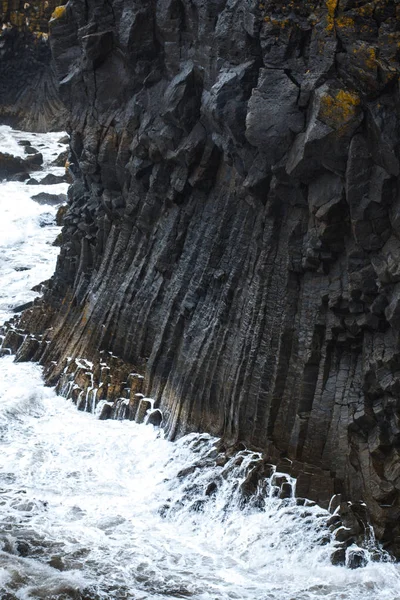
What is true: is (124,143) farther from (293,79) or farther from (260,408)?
(260,408)

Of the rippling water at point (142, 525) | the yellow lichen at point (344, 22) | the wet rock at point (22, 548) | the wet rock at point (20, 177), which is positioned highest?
the yellow lichen at point (344, 22)

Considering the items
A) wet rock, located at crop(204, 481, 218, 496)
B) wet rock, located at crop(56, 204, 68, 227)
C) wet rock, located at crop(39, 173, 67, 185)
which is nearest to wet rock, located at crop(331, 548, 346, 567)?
wet rock, located at crop(204, 481, 218, 496)

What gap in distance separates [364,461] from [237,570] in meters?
2.62

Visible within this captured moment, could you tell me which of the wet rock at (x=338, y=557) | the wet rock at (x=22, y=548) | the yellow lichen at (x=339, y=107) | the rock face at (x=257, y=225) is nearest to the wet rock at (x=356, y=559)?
the wet rock at (x=338, y=557)

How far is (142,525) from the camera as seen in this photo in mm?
15148

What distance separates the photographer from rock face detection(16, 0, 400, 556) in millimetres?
13727

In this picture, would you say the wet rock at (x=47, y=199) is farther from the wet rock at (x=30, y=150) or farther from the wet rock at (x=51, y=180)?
the wet rock at (x=30, y=150)

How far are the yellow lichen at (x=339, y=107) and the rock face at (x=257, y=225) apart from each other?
0.07 feet

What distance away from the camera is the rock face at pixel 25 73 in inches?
2016

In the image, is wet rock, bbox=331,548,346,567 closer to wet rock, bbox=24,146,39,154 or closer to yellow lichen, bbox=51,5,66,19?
yellow lichen, bbox=51,5,66,19

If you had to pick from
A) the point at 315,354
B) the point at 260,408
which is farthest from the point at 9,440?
the point at 315,354

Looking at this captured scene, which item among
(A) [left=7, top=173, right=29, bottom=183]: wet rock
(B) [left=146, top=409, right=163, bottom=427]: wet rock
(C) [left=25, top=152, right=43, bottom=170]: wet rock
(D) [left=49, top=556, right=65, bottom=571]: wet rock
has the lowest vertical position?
(D) [left=49, top=556, right=65, bottom=571]: wet rock

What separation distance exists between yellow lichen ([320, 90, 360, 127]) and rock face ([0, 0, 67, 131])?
3917cm

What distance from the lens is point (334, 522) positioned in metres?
13.8
